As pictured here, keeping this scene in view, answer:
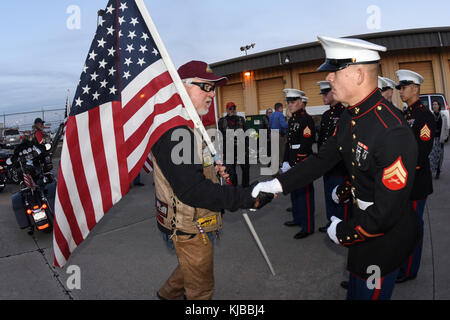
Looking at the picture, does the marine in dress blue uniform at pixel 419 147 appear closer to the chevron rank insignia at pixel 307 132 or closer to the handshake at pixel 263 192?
the chevron rank insignia at pixel 307 132

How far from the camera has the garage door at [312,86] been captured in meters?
19.7

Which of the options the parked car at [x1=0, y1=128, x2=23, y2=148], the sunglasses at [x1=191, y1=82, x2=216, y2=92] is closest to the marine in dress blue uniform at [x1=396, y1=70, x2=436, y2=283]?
the sunglasses at [x1=191, y1=82, x2=216, y2=92]

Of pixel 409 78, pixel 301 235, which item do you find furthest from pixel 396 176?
pixel 301 235

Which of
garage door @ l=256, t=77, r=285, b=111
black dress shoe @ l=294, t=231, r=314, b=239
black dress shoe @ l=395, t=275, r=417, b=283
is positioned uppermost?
garage door @ l=256, t=77, r=285, b=111

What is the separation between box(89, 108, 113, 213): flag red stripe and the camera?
7.51 feet

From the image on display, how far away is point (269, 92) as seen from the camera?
69.3 ft

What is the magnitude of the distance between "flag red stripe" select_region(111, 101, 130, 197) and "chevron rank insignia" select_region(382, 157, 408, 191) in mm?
1647

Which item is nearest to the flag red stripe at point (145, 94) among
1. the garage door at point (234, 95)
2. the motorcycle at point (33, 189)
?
the motorcycle at point (33, 189)

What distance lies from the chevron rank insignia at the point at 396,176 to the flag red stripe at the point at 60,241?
6.68ft

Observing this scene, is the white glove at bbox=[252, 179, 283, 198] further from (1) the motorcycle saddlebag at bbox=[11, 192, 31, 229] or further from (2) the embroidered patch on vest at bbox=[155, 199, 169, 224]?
(1) the motorcycle saddlebag at bbox=[11, 192, 31, 229]

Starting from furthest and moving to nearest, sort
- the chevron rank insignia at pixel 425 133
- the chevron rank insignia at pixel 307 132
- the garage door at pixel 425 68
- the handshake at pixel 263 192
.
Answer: the garage door at pixel 425 68, the chevron rank insignia at pixel 307 132, the chevron rank insignia at pixel 425 133, the handshake at pixel 263 192

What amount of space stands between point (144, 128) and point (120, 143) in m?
0.20

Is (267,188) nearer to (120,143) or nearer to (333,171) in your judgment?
(120,143)

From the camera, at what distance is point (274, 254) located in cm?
430
